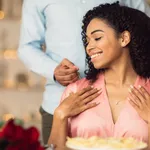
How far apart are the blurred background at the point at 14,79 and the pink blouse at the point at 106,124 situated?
1.97 meters

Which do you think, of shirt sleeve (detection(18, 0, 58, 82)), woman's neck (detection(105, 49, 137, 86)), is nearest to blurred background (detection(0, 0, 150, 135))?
shirt sleeve (detection(18, 0, 58, 82))

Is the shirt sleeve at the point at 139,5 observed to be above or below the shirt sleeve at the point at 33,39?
above

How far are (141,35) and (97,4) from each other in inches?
12.7

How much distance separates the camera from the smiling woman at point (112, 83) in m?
2.22

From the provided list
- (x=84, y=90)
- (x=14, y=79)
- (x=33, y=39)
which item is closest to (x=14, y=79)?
(x=14, y=79)

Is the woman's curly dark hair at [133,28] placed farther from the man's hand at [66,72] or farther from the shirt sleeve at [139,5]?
the shirt sleeve at [139,5]

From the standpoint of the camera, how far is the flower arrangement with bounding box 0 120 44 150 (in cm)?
126

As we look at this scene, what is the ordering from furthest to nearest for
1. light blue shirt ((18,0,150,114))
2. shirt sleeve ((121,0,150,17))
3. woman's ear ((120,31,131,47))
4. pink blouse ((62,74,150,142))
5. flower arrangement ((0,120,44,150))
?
shirt sleeve ((121,0,150,17)), light blue shirt ((18,0,150,114)), woman's ear ((120,31,131,47)), pink blouse ((62,74,150,142)), flower arrangement ((0,120,44,150))

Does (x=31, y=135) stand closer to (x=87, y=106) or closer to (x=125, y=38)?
(x=87, y=106)

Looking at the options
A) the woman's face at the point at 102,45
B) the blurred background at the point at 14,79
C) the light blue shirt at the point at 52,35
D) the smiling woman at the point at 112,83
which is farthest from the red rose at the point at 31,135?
the blurred background at the point at 14,79

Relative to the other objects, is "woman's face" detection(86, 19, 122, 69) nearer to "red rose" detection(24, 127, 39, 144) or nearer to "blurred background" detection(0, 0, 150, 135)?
"red rose" detection(24, 127, 39, 144)

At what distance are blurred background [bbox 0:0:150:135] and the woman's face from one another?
74.6 inches

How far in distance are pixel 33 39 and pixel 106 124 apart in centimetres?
65

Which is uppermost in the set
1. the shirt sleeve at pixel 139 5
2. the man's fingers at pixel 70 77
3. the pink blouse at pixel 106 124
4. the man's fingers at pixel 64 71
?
the shirt sleeve at pixel 139 5
